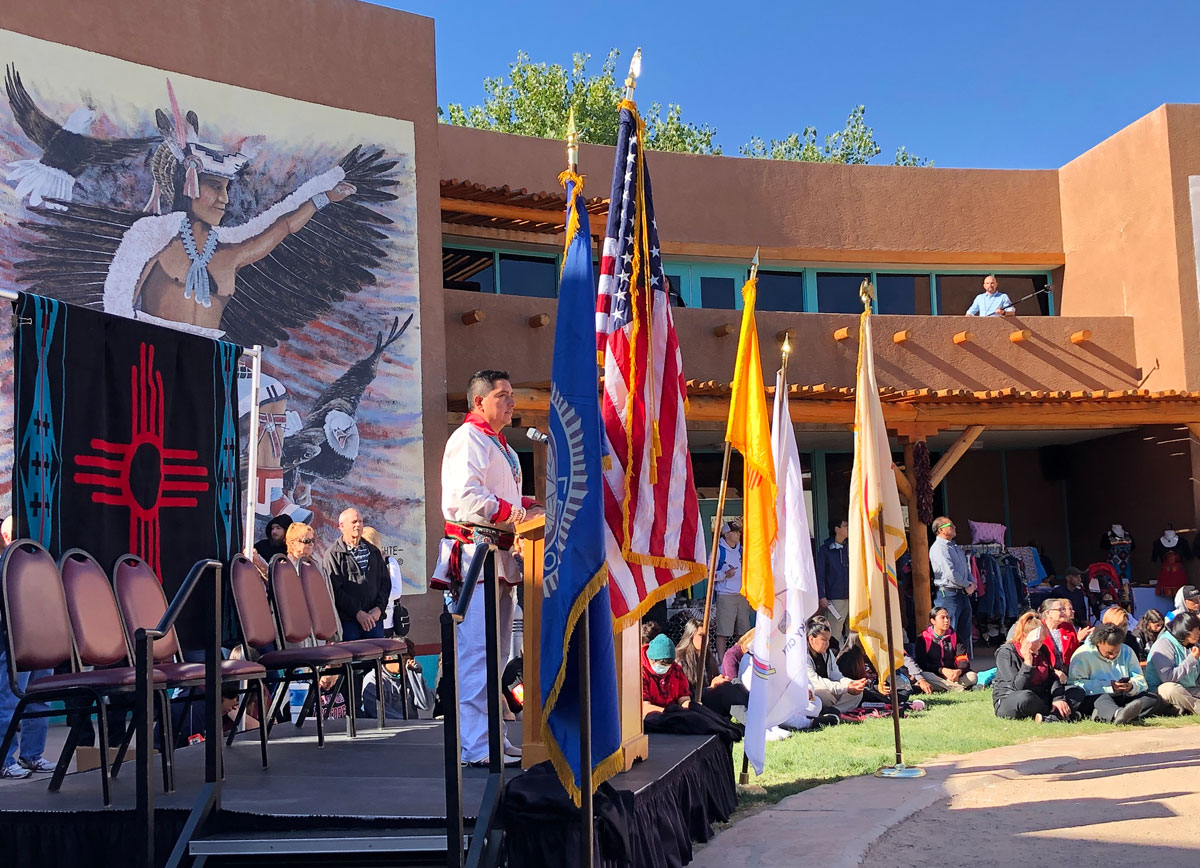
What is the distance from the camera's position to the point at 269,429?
1274 cm

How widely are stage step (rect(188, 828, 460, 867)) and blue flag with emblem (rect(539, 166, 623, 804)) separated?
1.93 ft

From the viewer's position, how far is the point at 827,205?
19203 mm

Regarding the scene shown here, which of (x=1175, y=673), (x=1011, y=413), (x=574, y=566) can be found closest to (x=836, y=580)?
(x=1011, y=413)

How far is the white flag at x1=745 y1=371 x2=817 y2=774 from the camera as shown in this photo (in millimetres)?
7664

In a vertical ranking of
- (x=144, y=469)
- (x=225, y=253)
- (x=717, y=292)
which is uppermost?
(x=717, y=292)

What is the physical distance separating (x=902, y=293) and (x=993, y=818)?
14.3 m

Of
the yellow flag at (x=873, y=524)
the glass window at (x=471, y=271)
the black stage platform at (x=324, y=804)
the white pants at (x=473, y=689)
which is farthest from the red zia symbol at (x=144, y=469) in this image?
the glass window at (x=471, y=271)

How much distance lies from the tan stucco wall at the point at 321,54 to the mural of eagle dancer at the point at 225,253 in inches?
22.9

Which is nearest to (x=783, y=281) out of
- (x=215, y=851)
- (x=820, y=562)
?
(x=820, y=562)

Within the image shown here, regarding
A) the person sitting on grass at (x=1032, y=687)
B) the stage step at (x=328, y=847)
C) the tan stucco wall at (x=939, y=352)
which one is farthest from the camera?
the tan stucco wall at (x=939, y=352)

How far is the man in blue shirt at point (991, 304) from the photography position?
62.4 feet

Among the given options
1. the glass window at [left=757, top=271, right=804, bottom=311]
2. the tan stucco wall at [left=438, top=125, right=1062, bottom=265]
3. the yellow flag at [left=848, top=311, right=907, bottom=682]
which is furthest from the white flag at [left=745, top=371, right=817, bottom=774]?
the glass window at [left=757, top=271, right=804, bottom=311]

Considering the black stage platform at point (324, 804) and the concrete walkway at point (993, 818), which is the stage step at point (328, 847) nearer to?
the black stage platform at point (324, 804)

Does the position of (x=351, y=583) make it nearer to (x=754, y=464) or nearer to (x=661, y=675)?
(x=661, y=675)
